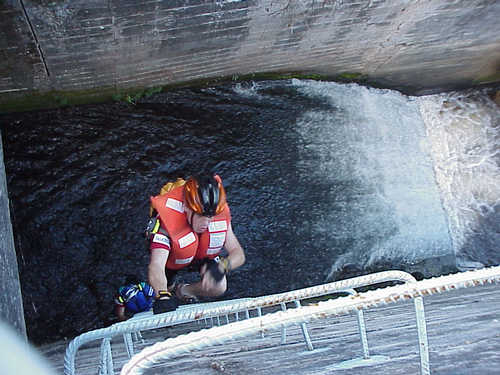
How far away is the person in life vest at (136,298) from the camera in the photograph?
13.8 feet

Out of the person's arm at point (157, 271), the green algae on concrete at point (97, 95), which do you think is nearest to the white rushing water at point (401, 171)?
the green algae on concrete at point (97, 95)

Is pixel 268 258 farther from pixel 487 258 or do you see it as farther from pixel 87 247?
pixel 487 258

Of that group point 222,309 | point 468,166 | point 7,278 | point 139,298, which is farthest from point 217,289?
point 468,166

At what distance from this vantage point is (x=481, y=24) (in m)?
6.34

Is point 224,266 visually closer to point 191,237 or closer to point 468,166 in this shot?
point 191,237

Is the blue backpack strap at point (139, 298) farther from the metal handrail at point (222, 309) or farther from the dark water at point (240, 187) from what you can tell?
the metal handrail at point (222, 309)

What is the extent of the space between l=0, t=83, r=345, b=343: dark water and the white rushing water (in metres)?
0.33

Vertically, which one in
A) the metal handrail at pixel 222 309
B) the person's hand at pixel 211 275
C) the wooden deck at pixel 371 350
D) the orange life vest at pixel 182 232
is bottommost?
the wooden deck at pixel 371 350

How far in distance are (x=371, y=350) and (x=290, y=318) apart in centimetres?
95

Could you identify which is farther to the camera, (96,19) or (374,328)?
(96,19)

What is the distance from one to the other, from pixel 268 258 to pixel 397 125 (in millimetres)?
2860

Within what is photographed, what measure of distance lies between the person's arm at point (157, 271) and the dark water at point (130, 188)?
144 cm

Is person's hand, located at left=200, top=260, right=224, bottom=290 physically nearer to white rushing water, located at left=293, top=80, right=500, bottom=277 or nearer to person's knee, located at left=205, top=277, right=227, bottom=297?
person's knee, located at left=205, top=277, right=227, bottom=297

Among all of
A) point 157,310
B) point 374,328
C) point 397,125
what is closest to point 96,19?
point 157,310
